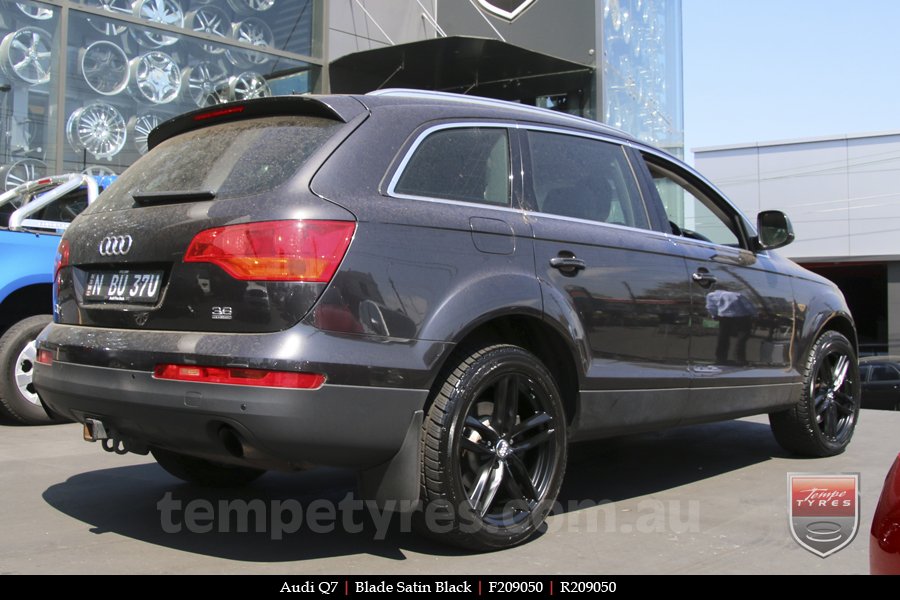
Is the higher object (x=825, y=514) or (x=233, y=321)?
(x=233, y=321)

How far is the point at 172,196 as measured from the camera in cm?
358

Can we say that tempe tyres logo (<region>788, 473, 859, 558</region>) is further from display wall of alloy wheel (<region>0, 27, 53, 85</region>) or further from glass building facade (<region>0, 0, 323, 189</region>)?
display wall of alloy wheel (<region>0, 27, 53, 85</region>)

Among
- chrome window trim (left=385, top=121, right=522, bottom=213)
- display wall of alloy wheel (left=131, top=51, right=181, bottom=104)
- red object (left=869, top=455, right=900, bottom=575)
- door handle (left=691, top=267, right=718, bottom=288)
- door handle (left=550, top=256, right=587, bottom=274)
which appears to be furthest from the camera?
display wall of alloy wheel (left=131, top=51, right=181, bottom=104)

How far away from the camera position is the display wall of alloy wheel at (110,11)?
1123 cm

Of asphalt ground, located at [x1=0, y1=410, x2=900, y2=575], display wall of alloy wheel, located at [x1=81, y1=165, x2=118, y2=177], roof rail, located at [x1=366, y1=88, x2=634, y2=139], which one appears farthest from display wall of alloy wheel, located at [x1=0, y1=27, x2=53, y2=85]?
roof rail, located at [x1=366, y1=88, x2=634, y2=139]

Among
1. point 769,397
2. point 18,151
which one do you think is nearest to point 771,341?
point 769,397

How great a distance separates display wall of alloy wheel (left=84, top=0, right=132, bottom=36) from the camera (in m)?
11.2

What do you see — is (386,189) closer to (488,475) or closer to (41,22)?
(488,475)

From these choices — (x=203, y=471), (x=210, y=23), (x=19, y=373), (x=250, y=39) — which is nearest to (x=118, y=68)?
(x=210, y=23)

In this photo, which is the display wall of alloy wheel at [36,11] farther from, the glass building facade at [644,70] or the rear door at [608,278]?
the rear door at [608,278]

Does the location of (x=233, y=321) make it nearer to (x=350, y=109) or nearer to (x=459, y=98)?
(x=350, y=109)

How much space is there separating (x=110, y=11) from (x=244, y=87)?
2018 mm

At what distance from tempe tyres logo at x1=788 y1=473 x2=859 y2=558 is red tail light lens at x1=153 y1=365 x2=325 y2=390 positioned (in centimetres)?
196

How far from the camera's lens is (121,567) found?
11.1ft
